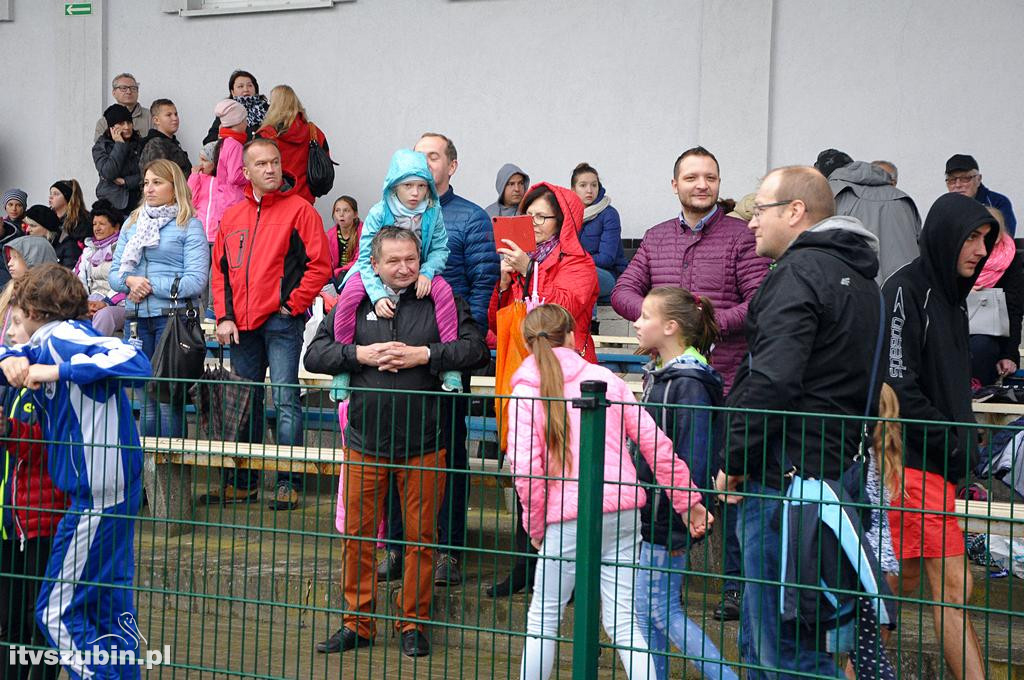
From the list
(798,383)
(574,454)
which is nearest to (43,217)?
(574,454)

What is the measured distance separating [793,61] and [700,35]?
81 centimetres

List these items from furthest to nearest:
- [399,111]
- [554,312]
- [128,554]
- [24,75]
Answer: [24,75], [399,111], [554,312], [128,554]

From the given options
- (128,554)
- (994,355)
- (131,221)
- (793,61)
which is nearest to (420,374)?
(128,554)

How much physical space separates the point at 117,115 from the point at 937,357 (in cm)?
852

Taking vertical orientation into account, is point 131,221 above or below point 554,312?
above

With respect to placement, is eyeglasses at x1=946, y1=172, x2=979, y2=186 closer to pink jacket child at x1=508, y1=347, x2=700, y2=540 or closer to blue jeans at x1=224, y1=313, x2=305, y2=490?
blue jeans at x1=224, y1=313, x2=305, y2=490

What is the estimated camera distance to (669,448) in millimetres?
4148

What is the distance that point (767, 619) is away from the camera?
12.6ft

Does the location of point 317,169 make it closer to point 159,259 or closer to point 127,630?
point 159,259

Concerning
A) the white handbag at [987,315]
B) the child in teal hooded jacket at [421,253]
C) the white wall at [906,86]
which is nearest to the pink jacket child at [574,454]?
the child in teal hooded jacket at [421,253]


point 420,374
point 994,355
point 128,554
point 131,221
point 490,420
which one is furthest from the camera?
point 131,221

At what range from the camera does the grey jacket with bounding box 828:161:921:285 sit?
6.42 meters

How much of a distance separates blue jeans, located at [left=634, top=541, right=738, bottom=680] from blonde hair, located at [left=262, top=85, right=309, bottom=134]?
6.00 meters

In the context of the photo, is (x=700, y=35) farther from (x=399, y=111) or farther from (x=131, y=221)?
(x=131, y=221)
